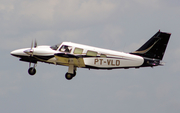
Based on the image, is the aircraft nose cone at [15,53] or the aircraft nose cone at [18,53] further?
the aircraft nose cone at [15,53]

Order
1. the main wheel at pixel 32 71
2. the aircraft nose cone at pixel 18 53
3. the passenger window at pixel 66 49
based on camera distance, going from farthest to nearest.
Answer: the main wheel at pixel 32 71
the aircraft nose cone at pixel 18 53
the passenger window at pixel 66 49

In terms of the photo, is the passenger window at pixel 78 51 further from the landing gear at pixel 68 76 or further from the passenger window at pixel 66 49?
the landing gear at pixel 68 76

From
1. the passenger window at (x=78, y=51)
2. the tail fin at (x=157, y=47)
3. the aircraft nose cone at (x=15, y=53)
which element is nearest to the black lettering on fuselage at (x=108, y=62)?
the passenger window at (x=78, y=51)

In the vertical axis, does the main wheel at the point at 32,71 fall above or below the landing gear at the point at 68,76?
above

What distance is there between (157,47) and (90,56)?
269 inches

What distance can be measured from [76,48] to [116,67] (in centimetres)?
436

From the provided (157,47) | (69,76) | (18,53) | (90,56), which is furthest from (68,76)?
(157,47)

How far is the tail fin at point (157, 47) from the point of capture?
31.9 metres

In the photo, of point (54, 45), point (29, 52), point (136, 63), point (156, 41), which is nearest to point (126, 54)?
point (136, 63)

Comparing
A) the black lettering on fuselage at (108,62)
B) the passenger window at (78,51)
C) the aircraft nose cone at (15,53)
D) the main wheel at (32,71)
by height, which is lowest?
the main wheel at (32,71)

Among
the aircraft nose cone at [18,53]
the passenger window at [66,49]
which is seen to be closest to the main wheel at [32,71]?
the aircraft nose cone at [18,53]

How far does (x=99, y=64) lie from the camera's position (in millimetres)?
31031

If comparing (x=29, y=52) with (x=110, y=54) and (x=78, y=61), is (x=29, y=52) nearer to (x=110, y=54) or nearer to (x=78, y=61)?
(x=78, y=61)

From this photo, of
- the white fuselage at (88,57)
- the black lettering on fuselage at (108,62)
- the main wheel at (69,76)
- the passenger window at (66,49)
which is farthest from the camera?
the main wheel at (69,76)
